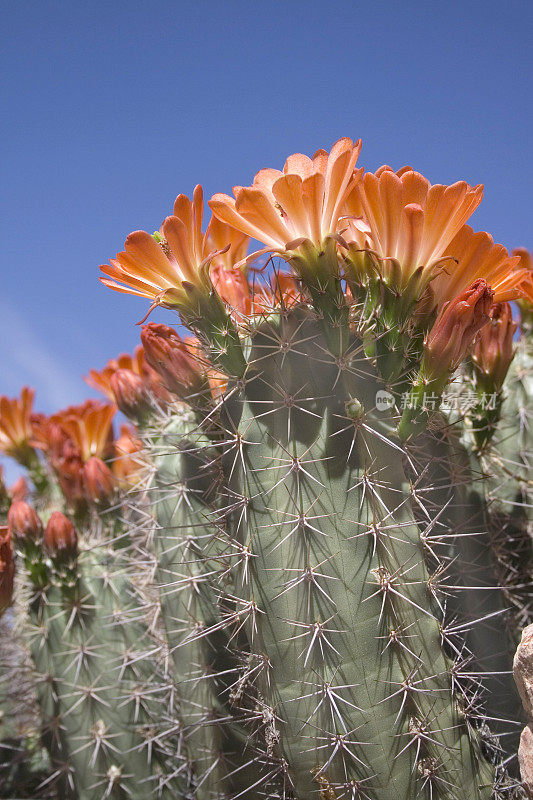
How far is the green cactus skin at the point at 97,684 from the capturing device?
2.05m

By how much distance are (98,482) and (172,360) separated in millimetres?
822

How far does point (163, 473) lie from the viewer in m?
1.84

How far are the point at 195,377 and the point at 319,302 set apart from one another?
41 cm

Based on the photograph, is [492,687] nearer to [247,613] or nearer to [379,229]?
[247,613]

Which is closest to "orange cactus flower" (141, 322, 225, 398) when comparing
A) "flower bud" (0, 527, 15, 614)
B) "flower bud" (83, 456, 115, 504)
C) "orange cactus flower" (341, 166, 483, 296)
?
"orange cactus flower" (341, 166, 483, 296)

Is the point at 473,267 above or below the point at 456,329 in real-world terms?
above

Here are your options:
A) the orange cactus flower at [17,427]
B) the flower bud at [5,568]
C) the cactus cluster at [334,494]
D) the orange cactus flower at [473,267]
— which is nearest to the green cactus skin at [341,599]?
the cactus cluster at [334,494]

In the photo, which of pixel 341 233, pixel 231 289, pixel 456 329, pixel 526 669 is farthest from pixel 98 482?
pixel 526 669

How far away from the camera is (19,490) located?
2.88 meters

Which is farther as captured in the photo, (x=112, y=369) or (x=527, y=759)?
(x=112, y=369)

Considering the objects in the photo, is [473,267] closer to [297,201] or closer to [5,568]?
[297,201]

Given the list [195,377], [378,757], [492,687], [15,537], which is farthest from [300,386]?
[15,537]

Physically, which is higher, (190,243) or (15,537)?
(190,243)

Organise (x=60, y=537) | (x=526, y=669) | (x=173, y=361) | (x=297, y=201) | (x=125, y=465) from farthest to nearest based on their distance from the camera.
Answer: (x=125, y=465) → (x=60, y=537) → (x=173, y=361) → (x=297, y=201) → (x=526, y=669)
